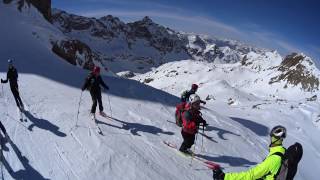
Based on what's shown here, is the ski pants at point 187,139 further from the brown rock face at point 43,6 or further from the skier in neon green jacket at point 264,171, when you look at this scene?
the brown rock face at point 43,6

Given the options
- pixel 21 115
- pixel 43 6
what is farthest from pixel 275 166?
pixel 43 6

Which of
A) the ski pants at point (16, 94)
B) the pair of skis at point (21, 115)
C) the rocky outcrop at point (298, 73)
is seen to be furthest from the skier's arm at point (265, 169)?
the rocky outcrop at point (298, 73)

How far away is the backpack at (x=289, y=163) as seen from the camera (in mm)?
7889

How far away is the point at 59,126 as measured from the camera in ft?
53.4

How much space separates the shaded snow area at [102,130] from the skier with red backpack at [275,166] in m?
6.23

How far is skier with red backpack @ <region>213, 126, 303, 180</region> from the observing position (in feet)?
24.9

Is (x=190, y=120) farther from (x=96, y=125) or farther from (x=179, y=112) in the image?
(x=179, y=112)

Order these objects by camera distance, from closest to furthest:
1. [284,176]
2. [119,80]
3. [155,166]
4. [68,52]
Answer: [284,176]
[155,166]
[119,80]
[68,52]

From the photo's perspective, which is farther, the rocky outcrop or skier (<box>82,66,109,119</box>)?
the rocky outcrop

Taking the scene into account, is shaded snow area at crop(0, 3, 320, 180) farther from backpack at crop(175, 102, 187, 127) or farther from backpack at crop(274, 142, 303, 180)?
backpack at crop(274, 142, 303, 180)

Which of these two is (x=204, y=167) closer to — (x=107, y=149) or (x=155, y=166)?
(x=155, y=166)

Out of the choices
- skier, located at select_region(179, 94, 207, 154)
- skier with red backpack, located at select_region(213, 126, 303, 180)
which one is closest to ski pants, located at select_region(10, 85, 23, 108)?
skier, located at select_region(179, 94, 207, 154)

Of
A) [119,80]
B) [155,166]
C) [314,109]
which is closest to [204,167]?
[155,166]

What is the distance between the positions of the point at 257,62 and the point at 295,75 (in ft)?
145
